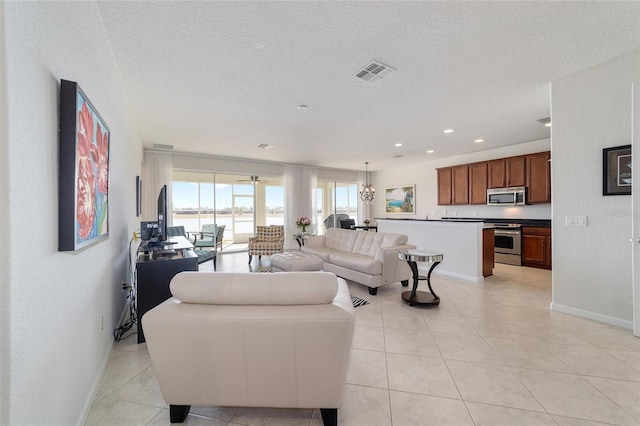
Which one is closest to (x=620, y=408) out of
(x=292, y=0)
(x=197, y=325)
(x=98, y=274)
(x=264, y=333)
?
(x=264, y=333)

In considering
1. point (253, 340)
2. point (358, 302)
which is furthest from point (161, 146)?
point (253, 340)

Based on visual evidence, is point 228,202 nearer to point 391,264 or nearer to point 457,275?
point 391,264

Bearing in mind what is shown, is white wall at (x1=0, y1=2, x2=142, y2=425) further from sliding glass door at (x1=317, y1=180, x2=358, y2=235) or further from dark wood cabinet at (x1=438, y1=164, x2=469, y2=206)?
sliding glass door at (x1=317, y1=180, x2=358, y2=235)

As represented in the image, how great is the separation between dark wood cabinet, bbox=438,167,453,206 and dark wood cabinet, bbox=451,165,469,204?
11 cm

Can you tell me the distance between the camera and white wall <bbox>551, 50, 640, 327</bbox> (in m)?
2.58

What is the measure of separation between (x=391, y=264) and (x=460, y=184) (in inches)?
163

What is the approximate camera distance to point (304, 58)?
8.06 feet

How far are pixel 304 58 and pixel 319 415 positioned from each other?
2823 mm

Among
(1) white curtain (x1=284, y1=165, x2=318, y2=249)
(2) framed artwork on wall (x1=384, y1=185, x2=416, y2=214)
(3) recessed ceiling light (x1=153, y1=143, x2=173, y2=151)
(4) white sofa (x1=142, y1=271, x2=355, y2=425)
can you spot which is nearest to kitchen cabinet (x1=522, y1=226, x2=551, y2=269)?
(2) framed artwork on wall (x1=384, y1=185, x2=416, y2=214)

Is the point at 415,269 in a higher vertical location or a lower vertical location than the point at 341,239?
lower

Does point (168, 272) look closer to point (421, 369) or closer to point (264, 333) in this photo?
point (264, 333)

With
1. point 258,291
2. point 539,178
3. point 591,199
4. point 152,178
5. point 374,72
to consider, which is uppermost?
point 374,72

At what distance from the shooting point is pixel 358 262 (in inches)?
152

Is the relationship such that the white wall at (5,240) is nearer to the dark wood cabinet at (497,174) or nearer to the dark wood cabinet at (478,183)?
the dark wood cabinet at (497,174)
